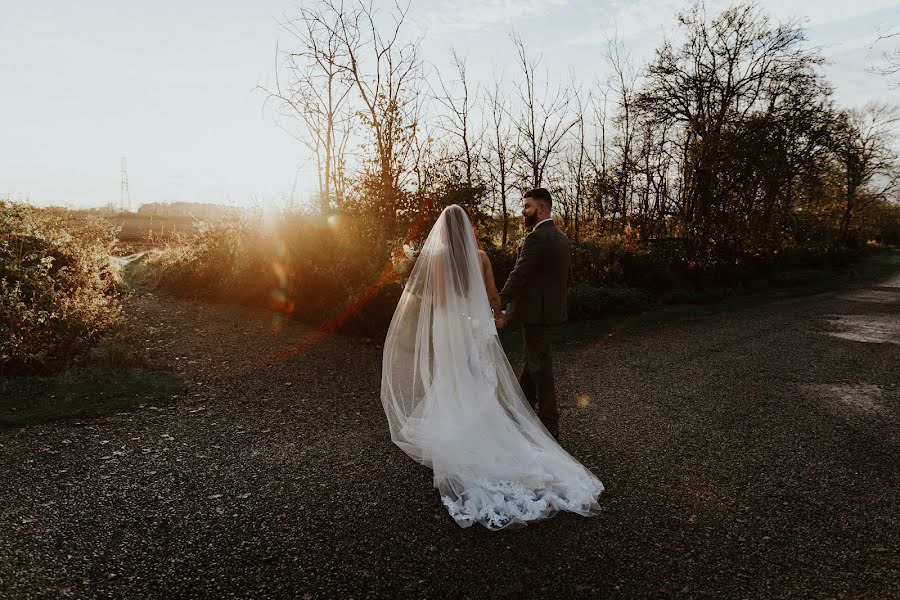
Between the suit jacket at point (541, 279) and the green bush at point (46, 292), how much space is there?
20.4ft

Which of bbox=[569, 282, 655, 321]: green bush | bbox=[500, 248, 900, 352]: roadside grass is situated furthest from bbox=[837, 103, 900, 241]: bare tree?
bbox=[569, 282, 655, 321]: green bush

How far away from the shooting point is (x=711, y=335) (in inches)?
425

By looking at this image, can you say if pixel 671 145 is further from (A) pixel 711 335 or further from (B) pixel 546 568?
(B) pixel 546 568

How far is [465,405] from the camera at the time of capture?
4605 millimetres

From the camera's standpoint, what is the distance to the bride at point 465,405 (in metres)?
4.01

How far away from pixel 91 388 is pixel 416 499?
15.5 feet

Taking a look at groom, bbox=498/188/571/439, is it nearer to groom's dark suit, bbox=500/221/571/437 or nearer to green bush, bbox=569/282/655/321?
groom's dark suit, bbox=500/221/571/437

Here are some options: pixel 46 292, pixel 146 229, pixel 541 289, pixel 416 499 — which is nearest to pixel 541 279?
pixel 541 289

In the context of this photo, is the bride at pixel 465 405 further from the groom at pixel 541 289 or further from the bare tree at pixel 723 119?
the bare tree at pixel 723 119

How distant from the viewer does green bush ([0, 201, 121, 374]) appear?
6887 mm

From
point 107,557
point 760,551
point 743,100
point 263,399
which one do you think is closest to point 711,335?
point 760,551

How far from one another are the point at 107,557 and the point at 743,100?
23868mm

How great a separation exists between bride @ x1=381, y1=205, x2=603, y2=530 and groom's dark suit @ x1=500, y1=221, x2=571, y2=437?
1.21ft

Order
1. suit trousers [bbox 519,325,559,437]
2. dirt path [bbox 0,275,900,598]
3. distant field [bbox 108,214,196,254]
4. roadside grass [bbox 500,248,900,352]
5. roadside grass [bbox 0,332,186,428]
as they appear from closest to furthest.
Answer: dirt path [bbox 0,275,900,598], suit trousers [bbox 519,325,559,437], roadside grass [bbox 0,332,186,428], roadside grass [bbox 500,248,900,352], distant field [bbox 108,214,196,254]
